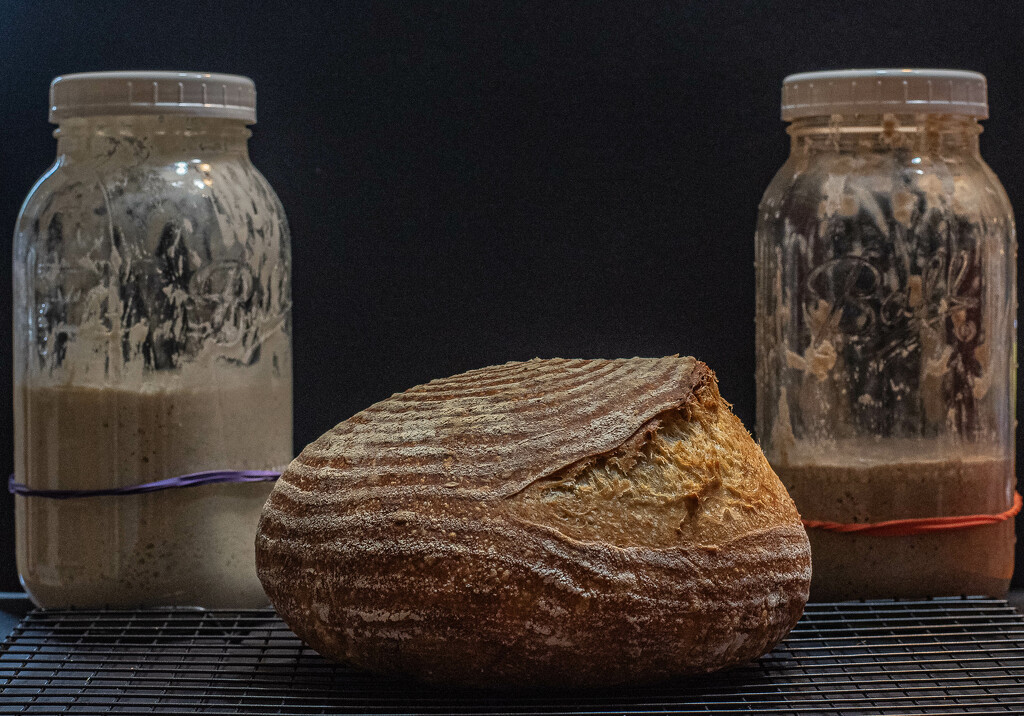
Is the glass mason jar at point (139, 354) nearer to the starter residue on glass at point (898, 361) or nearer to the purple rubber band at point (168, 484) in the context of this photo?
the purple rubber band at point (168, 484)

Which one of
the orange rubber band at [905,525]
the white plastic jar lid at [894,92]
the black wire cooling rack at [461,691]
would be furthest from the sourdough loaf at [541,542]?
the white plastic jar lid at [894,92]

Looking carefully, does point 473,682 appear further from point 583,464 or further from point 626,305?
point 626,305

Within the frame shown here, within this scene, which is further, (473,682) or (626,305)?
(626,305)

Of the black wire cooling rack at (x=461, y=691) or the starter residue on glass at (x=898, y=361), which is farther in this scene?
the starter residue on glass at (x=898, y=361)

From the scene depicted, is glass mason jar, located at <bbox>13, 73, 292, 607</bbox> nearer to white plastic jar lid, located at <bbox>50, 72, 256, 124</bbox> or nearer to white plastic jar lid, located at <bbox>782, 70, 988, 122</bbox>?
white plastic jar lid, located at <bbox>50, 72, 256, 124</bbox>

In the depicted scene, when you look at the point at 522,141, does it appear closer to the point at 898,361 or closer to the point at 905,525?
the point at 898,361

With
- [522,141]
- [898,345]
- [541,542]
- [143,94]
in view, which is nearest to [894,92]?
[898,345]

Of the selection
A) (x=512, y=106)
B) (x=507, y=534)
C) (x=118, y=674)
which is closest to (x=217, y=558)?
(x=118, y=674)
